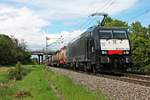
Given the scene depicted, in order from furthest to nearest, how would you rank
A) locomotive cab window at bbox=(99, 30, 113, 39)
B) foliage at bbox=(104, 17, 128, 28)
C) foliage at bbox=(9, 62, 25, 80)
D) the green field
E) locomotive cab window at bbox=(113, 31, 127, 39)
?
foliage at bbox=(104, 17, 128, 28) → foliage at bbox=(9, 62, 25, 80) → locomotive cab window at bbox=(113, 31, 127, 39) → locomotive cab window at bbox=(99, 30, 113, 39) → the green field

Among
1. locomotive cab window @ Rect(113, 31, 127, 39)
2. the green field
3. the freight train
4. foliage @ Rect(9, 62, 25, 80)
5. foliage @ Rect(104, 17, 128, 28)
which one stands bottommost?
the green field

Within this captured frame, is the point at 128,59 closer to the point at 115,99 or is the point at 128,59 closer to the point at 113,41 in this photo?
the point at 113,41

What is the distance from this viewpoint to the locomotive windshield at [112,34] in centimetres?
3150

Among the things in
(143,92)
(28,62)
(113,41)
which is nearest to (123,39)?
(113,41)

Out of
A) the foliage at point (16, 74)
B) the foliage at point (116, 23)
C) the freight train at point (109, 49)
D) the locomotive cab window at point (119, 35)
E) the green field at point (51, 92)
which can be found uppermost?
the foliage at point (116, 23)

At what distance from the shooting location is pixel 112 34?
1248 inches

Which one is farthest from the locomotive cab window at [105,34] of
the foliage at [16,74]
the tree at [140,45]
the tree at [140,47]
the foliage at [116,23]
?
the foliage at [116,23]

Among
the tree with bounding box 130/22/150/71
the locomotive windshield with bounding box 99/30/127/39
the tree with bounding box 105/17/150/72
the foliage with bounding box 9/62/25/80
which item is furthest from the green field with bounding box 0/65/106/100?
the tree with bounding box 130/22/150/71

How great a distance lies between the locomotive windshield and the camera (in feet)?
103

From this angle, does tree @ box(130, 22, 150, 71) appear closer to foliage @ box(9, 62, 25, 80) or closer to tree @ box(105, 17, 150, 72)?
tree @ box(105, 17, 150, 72)

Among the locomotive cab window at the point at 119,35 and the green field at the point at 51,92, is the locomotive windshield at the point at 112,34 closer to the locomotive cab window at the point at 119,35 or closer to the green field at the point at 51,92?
the locomotive cab window at the point at 119,35

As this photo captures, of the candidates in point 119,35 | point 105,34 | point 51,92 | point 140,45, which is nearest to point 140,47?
point 140,45

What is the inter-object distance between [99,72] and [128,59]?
4.49 meters

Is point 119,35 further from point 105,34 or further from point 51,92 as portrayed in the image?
point 51,92
